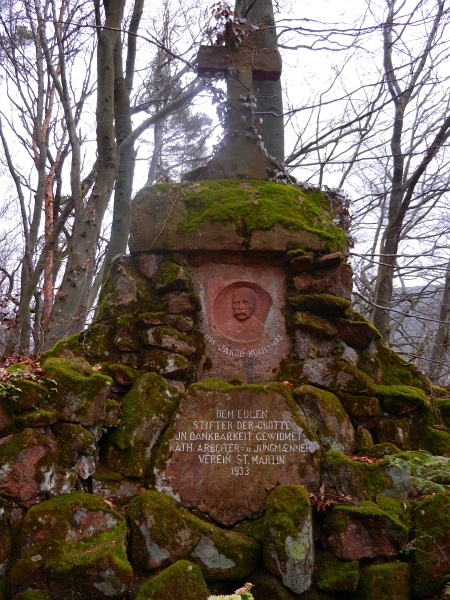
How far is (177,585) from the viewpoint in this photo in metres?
3.74

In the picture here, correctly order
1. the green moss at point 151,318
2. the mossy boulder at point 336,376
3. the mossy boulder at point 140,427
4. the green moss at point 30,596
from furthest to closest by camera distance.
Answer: the green moss at point 151,318
the mossy boulder at point 336,376
the mossy boulder at point 140,427
the green moss at point 30,596

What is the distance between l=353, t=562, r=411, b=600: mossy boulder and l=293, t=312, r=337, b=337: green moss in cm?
220

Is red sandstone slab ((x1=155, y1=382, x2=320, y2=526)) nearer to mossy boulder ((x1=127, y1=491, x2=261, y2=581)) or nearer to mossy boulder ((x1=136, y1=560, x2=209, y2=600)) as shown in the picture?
mossy boulder ((x1=127, y1=491, x2=261, y2=581))

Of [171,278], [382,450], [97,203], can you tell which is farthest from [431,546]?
[97,203]

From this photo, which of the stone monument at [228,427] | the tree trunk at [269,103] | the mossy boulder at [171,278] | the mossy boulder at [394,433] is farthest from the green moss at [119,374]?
the tree trunk at [269,103]

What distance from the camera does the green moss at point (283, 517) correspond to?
3977 millimetres

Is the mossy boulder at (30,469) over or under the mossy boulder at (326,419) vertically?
under

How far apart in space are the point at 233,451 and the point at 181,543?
92 centimetres

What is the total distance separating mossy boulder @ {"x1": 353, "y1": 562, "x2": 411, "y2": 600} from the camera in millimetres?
3875

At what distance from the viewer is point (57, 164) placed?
13320 mm

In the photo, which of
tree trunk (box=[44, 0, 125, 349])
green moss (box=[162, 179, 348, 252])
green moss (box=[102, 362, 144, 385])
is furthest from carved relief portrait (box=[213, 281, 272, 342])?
tree trunk (box=[44, 0, 125, 349])

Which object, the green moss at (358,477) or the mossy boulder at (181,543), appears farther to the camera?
the green moss at (358,477)

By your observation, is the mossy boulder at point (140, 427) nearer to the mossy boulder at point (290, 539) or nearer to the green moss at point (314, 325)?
the mossy boulder at point (290, 539)

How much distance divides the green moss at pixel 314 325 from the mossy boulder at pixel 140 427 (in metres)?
1.42
